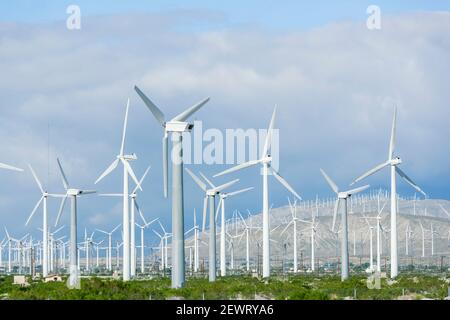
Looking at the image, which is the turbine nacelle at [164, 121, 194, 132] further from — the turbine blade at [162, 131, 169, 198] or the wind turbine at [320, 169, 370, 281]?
the wind turbine at [320, 169, 370, 281]

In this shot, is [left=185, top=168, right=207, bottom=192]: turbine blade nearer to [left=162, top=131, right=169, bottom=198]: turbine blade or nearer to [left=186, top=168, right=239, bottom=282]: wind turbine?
[left=186, top=168, right=239, bottom=282]: wind turbine

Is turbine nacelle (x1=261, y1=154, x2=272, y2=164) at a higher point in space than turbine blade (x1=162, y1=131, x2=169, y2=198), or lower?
higher

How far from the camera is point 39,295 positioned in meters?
63.9

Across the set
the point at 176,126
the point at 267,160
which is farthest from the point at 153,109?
the point at 267,160

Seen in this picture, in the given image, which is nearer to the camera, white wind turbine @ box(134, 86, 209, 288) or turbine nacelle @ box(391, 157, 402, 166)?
white wind turbine @ box(134, 86, 209, 288)

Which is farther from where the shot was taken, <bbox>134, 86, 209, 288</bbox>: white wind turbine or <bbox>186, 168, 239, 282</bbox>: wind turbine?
<bbox>186, 168, 239, 282</bbox>: wind turbine

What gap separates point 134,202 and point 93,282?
37497mm

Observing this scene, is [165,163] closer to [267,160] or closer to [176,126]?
[176,126]

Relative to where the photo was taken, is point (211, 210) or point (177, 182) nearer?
point (177, 182)

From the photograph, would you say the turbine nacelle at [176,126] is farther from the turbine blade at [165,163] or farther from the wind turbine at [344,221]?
the wind turbine at [344,221]

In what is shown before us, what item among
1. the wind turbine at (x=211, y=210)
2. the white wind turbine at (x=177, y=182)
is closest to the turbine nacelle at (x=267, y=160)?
the wind turbine at (x=211, y=210)

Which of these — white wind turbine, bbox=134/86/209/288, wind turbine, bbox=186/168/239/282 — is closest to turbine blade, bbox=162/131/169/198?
white wind turbine, bbox=134/86/209/288

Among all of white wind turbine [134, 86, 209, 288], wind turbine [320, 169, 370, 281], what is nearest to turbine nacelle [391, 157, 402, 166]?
wind turbine [320, 169, 370, 281]
